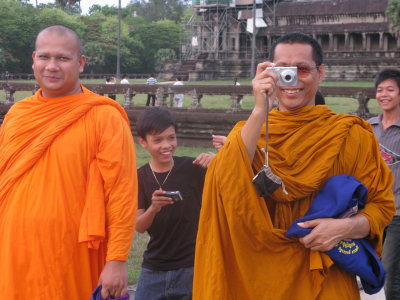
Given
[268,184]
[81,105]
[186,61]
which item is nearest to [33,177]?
[81,105]

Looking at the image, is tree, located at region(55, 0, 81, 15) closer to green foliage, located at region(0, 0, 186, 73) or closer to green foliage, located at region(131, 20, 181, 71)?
green foliage, located at region(0, 0, 186, 73)

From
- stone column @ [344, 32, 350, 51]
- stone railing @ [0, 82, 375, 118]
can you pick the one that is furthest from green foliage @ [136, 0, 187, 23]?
stone railing @ [0, 82, 375, 118]

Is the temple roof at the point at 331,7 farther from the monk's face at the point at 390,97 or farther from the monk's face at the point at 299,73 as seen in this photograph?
the monk's face at the point at 299,73

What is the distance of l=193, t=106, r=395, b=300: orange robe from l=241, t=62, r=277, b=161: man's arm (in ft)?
0.12

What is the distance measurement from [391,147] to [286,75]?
6.19ft

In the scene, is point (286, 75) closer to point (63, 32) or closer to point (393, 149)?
point (63, 32)

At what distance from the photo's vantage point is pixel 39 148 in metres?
2.75

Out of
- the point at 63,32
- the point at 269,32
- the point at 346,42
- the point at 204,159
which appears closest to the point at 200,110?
the point at 204,159

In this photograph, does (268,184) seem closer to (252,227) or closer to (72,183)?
(252,227)

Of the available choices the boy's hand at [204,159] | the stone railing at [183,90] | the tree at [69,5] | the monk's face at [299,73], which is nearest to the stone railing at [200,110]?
the stone railing at [183,90]

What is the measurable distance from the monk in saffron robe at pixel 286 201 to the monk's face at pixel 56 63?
0.88 m

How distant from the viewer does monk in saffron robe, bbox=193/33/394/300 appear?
2303 millimetres

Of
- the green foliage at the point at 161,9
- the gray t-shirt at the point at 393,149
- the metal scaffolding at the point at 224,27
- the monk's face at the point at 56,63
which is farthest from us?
the green foliage at the point at 161,9

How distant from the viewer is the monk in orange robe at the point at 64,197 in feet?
8.81
